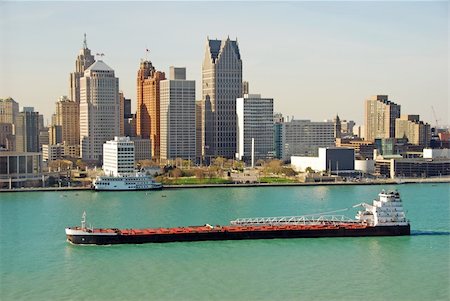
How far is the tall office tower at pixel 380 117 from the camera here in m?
39.6

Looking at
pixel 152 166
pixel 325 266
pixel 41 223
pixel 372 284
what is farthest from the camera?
pixel 152 166

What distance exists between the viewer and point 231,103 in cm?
3469

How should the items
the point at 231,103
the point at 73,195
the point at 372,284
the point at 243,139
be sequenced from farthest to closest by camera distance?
the point at 231,103 → the point at 243,139 → the point at 73,195 → the point at 372,284

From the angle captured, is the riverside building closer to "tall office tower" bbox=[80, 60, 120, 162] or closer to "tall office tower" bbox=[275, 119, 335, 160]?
"tall office tower" bbox=[80, 60, 120, 162]

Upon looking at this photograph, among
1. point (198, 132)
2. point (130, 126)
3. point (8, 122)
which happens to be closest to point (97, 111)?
point (8, 122)

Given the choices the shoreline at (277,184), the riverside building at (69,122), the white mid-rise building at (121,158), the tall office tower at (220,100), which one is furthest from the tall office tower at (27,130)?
the shoreline at (277,184)

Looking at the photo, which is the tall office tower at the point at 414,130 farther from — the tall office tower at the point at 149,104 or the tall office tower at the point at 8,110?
the tall office tower at the point at 8,110

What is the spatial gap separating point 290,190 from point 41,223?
9357 mm

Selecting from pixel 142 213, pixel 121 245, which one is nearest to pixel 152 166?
pixel 142 213

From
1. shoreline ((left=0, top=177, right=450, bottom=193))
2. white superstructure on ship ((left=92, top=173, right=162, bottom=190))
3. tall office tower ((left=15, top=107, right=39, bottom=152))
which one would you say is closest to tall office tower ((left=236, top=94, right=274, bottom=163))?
shoreline ((left=0, top=177, right=450, bottom=193))

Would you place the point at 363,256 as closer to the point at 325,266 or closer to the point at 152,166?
the point at 325,266

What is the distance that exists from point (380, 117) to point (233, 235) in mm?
29406

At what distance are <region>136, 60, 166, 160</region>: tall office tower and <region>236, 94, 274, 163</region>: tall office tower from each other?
161 inches

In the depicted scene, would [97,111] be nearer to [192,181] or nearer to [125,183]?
[192,181]
